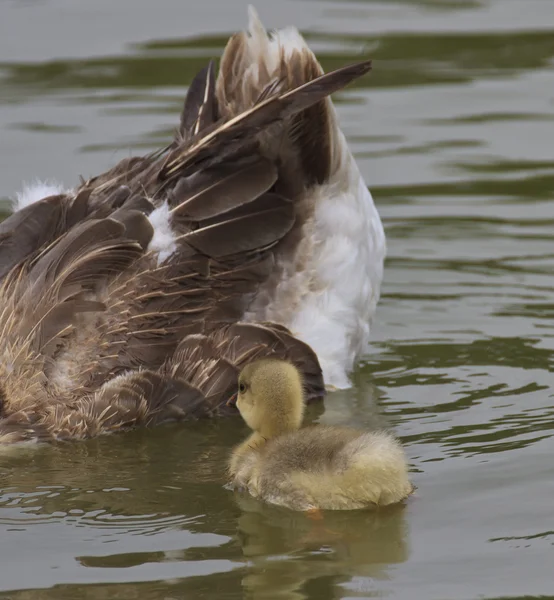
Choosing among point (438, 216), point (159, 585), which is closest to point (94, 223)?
point (159, 585)

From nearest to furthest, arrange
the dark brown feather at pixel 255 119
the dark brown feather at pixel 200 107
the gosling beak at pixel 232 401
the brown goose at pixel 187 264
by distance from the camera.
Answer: the gosling beak at pixel 232 401
the brown goose at pixel 187 264
the dark brown feather at pixel 255 119
the dark brown feather at pixel 200 107

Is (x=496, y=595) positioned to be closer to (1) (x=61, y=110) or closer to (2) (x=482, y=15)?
(1) (x=61, y=110)

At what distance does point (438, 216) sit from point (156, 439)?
3.51 metres

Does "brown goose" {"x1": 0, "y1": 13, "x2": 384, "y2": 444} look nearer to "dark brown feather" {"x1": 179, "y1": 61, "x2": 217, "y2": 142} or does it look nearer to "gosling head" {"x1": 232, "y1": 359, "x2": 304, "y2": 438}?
"dark brown feather" {"x1": 179, "y1": 61, "x2": 217, "y2": 142}

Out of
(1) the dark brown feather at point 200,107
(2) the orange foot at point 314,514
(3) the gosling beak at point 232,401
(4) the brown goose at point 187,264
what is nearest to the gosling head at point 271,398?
(3) the gosling beak at point 232,401

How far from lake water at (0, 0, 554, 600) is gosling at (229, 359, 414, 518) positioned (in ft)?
0.32

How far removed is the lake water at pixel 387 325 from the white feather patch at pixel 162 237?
83 cm

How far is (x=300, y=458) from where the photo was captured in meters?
5.97

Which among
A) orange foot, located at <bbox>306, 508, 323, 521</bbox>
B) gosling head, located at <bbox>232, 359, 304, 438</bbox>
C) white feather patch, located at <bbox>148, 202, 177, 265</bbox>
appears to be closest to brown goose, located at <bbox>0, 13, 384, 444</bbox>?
white feather patch, located at <bbox>148, 202, 177, 265</bbox>

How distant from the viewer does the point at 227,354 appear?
7.20 metres

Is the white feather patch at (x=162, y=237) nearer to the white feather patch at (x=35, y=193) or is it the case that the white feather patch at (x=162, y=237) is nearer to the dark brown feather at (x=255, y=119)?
the dark brown feather at (x=255, y=119)

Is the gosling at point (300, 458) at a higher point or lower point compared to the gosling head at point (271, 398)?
lower

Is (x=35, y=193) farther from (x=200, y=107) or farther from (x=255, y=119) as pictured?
(x=255, y=119)

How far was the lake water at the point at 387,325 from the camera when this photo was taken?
555 cm
